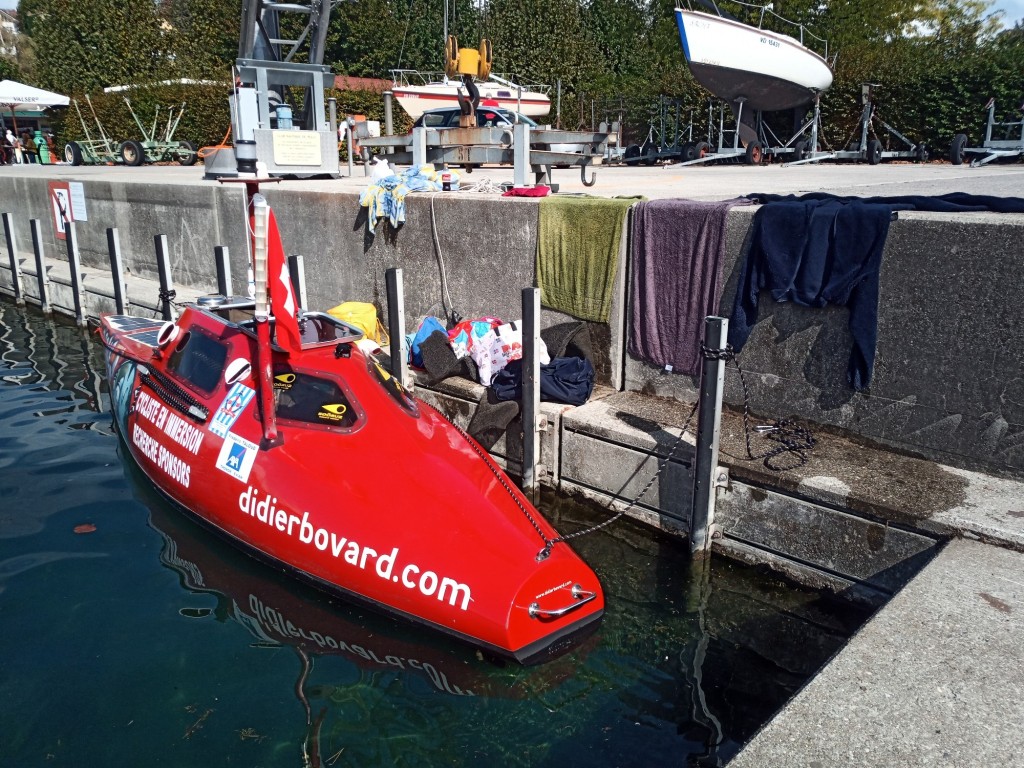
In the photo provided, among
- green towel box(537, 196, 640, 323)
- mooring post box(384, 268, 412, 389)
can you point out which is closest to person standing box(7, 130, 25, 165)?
mooring post box(384, 268, 412, 389)

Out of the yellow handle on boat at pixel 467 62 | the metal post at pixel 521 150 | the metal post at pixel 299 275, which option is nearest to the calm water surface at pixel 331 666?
the metal post at pixel 299 275

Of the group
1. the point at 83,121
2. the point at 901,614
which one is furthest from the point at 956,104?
the point at 83,121

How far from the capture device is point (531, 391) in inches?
281

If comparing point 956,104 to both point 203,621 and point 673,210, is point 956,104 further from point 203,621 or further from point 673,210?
point 203,621

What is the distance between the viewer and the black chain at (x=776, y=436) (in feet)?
19.3

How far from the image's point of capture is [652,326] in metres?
7.43

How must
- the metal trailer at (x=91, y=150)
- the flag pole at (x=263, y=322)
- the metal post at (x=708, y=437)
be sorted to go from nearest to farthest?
the flag pole at (x=263, y=322), the metal post at (x=708, y=437), the metal trailer at (x=91, y=150)

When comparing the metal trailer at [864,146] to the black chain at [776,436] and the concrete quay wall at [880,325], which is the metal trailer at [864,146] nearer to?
the concrete quay wall at [880,325]

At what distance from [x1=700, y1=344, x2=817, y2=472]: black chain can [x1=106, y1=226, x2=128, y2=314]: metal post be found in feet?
32.0

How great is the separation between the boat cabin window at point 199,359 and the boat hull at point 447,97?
17999 mm

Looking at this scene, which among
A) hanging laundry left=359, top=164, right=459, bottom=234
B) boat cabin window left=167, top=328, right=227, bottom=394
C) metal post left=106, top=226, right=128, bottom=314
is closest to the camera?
boat cabin window left=167, top=328, right=227, bottom=394

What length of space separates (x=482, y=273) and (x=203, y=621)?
4.75 meters

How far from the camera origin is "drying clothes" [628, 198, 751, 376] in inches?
272

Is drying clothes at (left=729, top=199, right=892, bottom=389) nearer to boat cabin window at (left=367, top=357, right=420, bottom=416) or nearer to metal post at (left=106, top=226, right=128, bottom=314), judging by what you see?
boat cabin window at (left=367, top=357, right=420, bottom=416)
